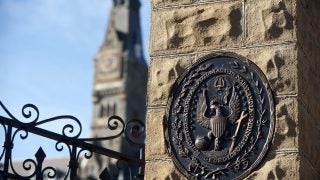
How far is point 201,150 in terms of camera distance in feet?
13.9

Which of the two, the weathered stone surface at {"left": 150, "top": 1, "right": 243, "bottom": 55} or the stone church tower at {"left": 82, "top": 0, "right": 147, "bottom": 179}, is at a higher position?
the stone church tower at {"left": 82, "top": 0, "right": 147, "bottom": 179}

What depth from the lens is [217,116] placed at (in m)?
4.22

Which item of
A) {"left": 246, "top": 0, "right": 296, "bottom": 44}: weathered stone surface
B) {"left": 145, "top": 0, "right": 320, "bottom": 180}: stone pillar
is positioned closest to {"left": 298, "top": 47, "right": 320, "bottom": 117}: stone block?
{"left": 145, "top": 0, "right": 320, "bottom": 180}: stone pillar

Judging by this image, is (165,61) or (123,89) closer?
(165,61)

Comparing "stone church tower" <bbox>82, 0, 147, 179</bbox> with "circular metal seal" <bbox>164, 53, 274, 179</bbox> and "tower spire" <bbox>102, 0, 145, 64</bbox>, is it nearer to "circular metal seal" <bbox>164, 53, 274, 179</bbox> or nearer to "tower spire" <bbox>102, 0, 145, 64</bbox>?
"tower spire" <bbox>102, 0, 145, 64</bbox>

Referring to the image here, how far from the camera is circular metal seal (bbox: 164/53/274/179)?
13.6ft

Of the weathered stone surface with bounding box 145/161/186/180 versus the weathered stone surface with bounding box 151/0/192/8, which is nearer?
the weathered stone surface with bounding box 145/161/186/180

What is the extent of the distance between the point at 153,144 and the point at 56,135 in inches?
25.3

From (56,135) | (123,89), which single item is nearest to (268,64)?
(56,135)

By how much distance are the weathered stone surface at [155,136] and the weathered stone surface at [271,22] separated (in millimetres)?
569

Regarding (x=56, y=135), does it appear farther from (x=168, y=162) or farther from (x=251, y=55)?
(x=251, y=55)

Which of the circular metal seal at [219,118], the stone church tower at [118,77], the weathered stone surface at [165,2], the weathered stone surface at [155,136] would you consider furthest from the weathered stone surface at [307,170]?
the stone church tower at [118,77]

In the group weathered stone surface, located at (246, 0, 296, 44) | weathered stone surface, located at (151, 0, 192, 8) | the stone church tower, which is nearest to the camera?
weathered stone surface, located at (246, 0, 296, 44)

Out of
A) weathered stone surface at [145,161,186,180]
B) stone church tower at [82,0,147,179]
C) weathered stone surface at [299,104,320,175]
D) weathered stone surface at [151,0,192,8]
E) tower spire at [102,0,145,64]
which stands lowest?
weathered stone surface at [145,161,186,180]
